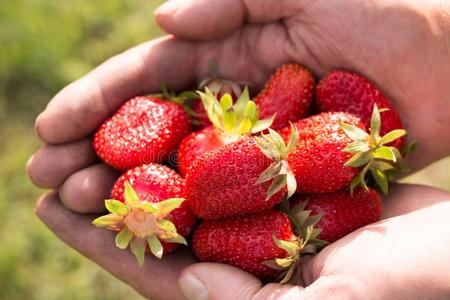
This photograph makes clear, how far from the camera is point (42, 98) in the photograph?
2.88 m

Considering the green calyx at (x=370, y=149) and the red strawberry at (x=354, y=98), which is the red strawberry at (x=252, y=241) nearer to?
the green calyx at (x=370, y=149)

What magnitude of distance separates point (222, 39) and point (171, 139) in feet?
1.39

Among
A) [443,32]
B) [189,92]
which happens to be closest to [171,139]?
[189,92]

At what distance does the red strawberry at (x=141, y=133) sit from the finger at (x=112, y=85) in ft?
0.25

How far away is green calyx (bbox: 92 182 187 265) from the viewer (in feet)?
4.90

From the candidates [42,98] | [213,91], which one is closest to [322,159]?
[213,91]

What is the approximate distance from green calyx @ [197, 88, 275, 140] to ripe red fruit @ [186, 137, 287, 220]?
0.22 ft

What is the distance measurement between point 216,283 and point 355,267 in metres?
0.31

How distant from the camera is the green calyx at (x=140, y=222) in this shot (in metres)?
1.49

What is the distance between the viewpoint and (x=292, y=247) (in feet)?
4.96

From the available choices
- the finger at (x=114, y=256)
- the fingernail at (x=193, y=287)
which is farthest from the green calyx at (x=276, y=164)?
the finger at (x=114, y=256)

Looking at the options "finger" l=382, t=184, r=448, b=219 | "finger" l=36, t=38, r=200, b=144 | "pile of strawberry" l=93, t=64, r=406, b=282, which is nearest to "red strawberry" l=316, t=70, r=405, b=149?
"pile of strawberry" l=93, t=64, r=406, b=282

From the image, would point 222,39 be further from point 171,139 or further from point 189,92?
point 171,139

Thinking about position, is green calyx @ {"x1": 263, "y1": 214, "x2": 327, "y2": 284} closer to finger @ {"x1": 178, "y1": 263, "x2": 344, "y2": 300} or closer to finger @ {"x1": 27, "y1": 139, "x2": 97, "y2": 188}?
finger @ {"x1": 178, "y1": 263, "x2": 344, "y2": 300}
